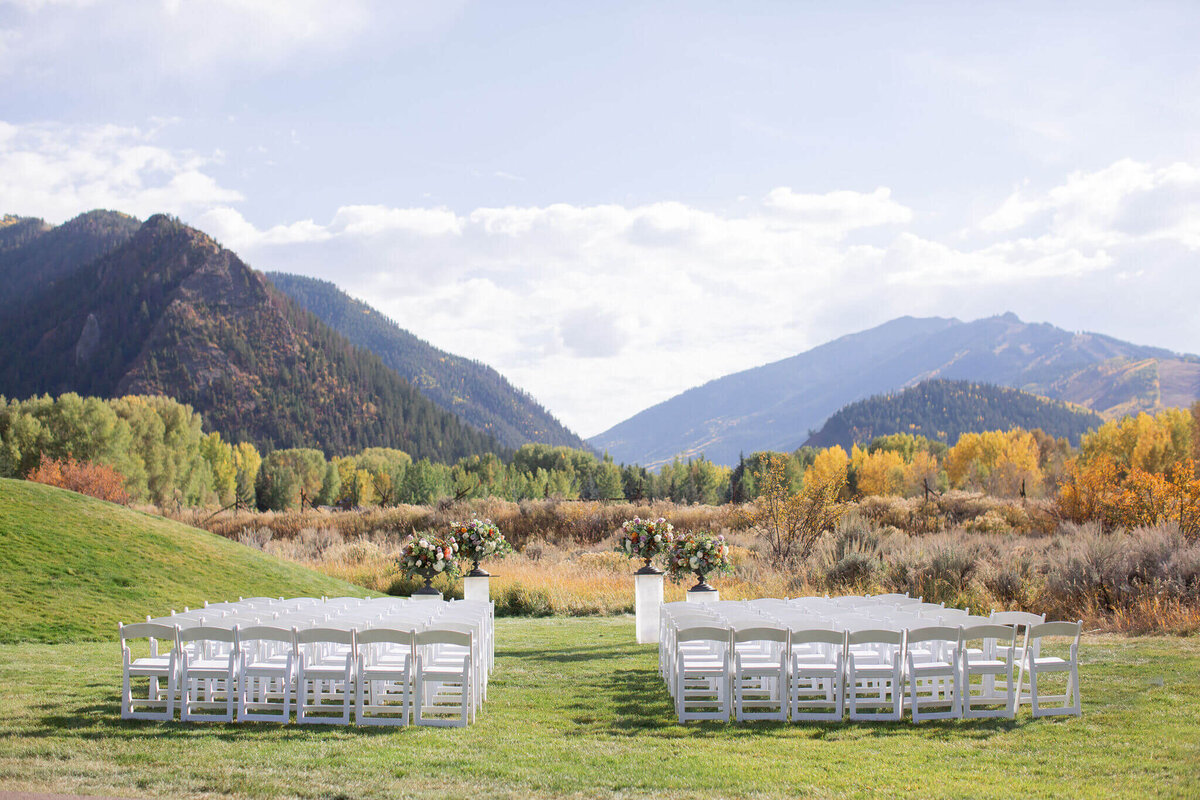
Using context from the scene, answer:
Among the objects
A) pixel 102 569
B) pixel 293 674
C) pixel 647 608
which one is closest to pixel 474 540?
pixel 647 608

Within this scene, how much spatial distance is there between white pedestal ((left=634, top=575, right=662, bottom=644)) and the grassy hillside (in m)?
9.74

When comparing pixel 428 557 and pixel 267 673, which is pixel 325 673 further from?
pixel 428 557

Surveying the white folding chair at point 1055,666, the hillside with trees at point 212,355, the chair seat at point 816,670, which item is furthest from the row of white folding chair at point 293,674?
the hillside with trees at point 212,355

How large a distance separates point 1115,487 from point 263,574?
24.2 meters

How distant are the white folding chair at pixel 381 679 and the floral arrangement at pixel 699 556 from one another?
6.24 metres

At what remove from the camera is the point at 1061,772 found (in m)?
6.56

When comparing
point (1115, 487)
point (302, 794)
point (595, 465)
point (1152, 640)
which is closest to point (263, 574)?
point (302, 794)

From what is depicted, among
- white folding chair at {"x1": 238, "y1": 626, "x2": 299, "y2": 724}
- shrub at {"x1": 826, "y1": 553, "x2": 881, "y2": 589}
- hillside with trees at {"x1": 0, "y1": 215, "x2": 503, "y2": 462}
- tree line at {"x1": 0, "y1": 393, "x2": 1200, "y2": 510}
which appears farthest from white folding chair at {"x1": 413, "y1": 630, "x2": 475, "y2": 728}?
hillside with trees at {"x1": 0, "y1": 215, "x2": 503, "y2": 462}

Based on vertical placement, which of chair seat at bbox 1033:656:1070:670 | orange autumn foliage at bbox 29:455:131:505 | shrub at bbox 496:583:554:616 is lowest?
shrub at bbox 496:583:554:616

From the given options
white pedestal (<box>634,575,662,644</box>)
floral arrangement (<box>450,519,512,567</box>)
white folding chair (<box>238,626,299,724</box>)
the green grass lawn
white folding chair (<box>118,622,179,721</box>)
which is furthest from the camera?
floral arrangement (<box>450,519,512,567</box>)

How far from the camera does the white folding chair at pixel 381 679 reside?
7.92 meters

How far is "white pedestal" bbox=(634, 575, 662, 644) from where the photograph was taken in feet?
47.9

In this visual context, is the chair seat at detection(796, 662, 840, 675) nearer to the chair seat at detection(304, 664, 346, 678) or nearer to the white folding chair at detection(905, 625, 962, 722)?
the white folding chair at detection(905, 625, 962, 722)

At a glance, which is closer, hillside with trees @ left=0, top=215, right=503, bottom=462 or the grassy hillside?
the grassy hillside
